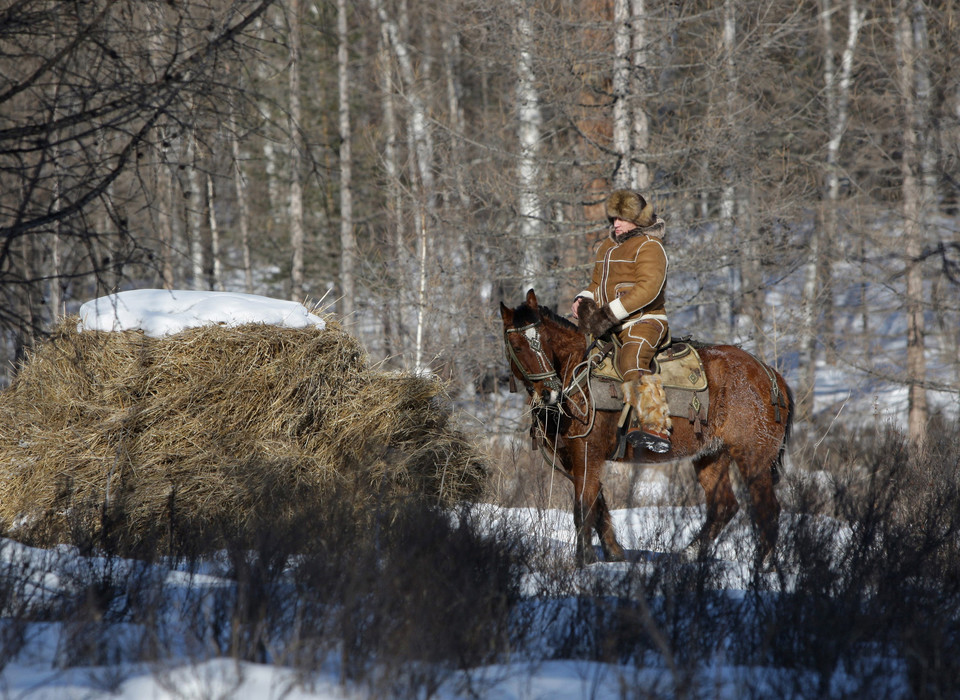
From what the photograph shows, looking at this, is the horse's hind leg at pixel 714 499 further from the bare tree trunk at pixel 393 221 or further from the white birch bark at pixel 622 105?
the bare tree trunk at pixel 393 221

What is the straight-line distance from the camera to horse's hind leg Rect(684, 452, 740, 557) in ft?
17.0

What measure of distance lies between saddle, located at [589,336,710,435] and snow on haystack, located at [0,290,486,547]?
1590 millimetres

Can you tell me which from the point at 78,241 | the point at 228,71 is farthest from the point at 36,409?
the point at 228,71

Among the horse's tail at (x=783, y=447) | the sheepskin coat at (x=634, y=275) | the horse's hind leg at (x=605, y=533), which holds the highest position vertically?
the sheepskin coat at (x=634, y=275)

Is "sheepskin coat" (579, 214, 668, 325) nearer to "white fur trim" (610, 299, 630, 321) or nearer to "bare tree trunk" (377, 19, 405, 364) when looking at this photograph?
"white fur trim" (610, 299, 630, 321)

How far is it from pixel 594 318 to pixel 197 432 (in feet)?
10.2

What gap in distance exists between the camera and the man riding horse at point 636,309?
601 cm

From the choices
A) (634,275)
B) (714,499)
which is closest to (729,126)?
(634,275)

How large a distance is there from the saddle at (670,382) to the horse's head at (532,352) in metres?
0.33

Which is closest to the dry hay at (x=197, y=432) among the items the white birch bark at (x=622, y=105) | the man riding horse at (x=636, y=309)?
the man riding horse at (x=636, y=309)

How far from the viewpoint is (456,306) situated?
40.7 ft

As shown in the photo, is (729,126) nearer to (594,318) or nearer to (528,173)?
(528,173)

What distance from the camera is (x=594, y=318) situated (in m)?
6.10

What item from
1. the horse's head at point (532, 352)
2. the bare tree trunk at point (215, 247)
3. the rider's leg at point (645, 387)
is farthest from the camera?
the bare tree trunk at point (215, 247)
